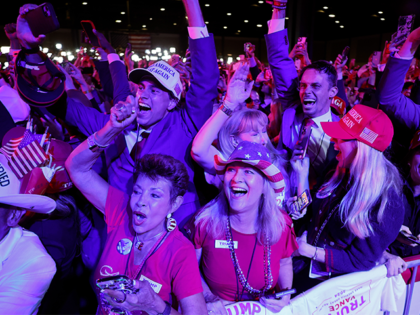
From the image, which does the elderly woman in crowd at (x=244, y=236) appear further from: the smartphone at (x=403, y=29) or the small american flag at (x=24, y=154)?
the smartphone at (x=403, y=29)

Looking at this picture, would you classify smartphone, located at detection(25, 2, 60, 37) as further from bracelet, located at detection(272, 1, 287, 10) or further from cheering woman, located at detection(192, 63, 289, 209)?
bracelet, located at detection(272, 1, 287, 10)

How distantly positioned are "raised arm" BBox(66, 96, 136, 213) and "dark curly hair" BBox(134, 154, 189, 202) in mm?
239

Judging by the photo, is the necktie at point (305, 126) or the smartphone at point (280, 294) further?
the necktie at point (305, 126)

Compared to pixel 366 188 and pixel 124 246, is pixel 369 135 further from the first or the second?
pixel 124 246

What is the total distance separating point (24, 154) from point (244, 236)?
4.22 feet

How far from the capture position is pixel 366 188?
1.98 meters

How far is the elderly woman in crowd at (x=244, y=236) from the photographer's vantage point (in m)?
1.80

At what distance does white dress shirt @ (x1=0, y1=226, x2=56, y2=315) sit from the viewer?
1.51 m

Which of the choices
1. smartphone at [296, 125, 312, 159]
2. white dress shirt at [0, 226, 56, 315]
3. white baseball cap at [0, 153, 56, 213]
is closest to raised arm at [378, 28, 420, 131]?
smartphone at [296, 125, 312, 159]

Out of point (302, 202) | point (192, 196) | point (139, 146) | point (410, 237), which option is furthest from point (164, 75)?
point (410, 237)

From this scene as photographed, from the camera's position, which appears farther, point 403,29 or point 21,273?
point 403,29

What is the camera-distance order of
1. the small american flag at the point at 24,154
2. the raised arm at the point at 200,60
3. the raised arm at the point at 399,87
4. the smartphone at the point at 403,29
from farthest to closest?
the smartphone at the point at 403,29 → the raised arm at the point at 399,87 → the raised arm at the point at 200,60 → the small american flag at the point at 24,154

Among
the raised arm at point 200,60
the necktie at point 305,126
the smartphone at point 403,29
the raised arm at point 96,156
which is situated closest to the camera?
the raised arm at point 96,156

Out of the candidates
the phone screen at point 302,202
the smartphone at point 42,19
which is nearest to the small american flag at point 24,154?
the smartphone at point 42,19
